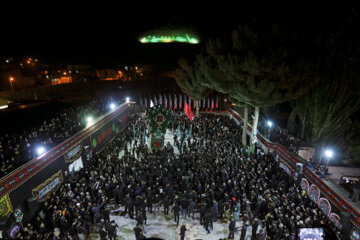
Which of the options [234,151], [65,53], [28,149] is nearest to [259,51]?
[234,151]

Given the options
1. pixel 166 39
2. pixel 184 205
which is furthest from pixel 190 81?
pixel 166 39

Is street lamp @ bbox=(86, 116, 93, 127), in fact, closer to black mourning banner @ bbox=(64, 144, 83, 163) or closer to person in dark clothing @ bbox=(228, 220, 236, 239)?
black mourning banner @ bbox=(64, 144, 83, 163)

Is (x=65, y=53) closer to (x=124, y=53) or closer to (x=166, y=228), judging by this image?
(x=124, y=53)

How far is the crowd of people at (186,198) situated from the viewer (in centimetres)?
975

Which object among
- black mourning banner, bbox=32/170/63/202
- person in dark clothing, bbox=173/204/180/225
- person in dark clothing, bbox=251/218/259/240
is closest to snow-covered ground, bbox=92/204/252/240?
person in dark clothing, bbox=173/204/180/225

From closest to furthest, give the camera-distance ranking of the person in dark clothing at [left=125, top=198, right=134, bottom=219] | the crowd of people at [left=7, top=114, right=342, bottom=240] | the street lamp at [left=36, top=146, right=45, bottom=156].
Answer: the crowd of people at [left=7, top=114, right=342, bottom=240] < the person in dark clothing at [left=125, top=198, right=134, bottom=219] < the street lamp at [left=36, top=146, right=45, bottom=156]

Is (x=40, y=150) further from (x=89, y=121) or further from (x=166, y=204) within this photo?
(x=166, y=204)

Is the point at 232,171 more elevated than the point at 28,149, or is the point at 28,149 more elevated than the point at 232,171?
the point at 28,149

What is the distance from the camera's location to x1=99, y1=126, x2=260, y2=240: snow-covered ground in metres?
10.4

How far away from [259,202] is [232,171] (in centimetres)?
294

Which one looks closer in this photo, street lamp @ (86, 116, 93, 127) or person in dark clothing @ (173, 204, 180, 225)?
person in dark clothing @ (173, 204, 180, 225)

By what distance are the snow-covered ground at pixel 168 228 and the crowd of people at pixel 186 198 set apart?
0.80 ft

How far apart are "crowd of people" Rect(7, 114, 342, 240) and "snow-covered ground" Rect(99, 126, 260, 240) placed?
0.80 feet

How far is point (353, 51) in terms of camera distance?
15.4 metres
